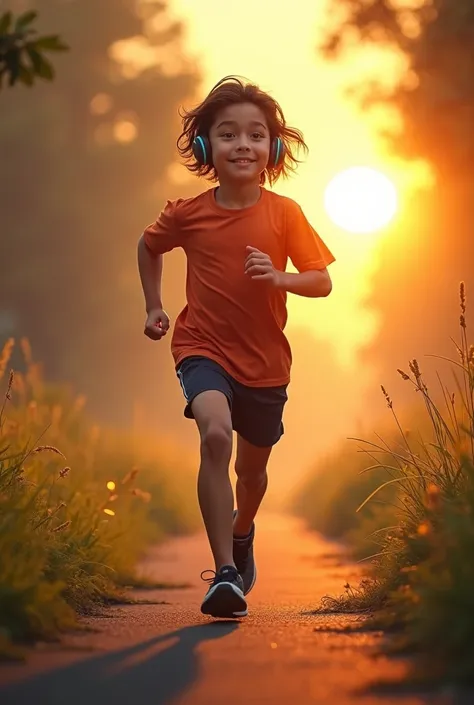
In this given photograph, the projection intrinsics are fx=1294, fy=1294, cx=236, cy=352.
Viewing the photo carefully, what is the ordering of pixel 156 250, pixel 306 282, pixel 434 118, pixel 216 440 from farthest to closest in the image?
pixel 434 118 < pixel 156 250 < pixel 306 282 < pixel 216 440

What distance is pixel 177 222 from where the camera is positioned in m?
5.41

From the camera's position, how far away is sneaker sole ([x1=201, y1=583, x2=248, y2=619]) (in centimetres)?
437

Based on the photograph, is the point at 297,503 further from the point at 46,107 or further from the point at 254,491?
the point at 254,491

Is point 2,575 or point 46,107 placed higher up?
point 46,107

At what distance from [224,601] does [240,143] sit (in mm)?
1939

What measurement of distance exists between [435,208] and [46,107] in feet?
37.6

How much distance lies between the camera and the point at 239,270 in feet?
17.0

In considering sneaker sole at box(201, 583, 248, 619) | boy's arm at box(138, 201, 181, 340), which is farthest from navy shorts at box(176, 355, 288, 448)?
sneaker sole at box(201, 583, 248, 619)

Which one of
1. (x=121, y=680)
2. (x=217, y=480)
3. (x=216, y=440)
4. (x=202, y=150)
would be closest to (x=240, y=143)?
(x=202, y=150)

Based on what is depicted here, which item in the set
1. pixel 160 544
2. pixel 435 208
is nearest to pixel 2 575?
pixel 160 544

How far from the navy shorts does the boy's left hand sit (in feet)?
1.38

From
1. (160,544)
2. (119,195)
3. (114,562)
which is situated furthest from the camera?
(119,195)

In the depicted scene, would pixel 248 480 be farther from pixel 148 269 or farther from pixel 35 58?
pixel 35 58

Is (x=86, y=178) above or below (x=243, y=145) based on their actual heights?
above
